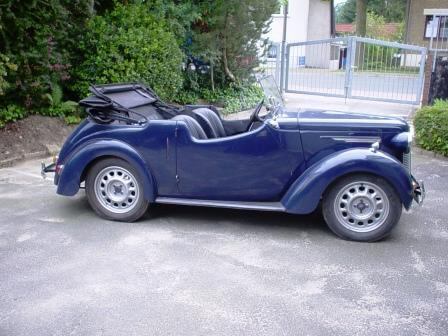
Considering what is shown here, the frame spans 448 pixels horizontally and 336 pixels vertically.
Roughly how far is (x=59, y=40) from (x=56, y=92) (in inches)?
35.8

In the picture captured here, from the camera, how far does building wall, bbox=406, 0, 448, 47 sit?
30.0 metres

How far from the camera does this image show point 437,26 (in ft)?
96.7

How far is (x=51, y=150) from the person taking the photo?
7.66m

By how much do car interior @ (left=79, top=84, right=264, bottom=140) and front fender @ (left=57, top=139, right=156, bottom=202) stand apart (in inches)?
11.6

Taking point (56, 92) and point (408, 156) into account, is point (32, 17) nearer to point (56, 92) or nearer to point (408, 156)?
point (56, 92)

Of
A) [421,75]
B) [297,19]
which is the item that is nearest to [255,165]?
[421,75]

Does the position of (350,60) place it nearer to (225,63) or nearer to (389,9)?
(225,63)

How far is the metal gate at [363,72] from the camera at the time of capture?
39.5 ft

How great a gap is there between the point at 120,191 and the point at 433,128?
5376 mm

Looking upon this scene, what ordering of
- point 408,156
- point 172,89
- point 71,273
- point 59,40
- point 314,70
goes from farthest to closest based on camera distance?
point 314,70, point 172,89, point 59,40, point 408,156, point 71,273

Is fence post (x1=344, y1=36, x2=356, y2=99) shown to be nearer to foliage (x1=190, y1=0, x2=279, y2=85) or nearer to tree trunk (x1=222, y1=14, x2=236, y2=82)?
foliage (x1=190, y1=0, x2=279, y2=85)

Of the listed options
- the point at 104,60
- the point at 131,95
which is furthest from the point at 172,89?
the point at 131,95

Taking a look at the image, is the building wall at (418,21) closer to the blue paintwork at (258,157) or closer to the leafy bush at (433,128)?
the leafy bush at (433,128)

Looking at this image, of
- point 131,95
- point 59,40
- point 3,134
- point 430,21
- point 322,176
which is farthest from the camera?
point 430,21
